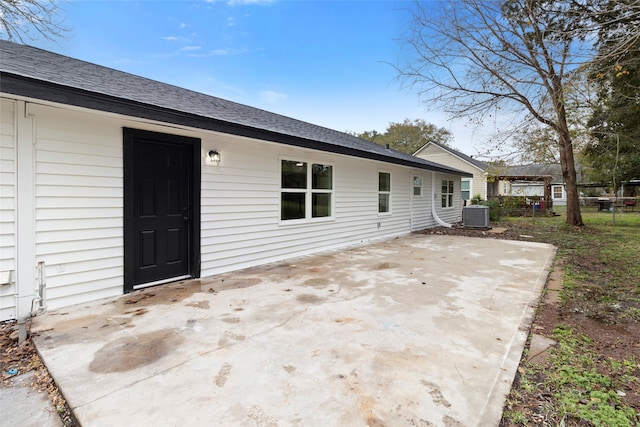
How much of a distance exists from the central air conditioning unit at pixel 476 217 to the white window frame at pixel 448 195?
5.44 ft

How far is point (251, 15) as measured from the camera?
917 centimetres

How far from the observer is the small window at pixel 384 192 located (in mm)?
9344

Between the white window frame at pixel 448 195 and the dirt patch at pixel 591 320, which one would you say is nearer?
the dirt patch at pixel 591 320

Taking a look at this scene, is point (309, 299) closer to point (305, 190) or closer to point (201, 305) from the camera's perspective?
point (201, 305)

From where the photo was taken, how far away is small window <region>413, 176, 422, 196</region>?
37.0 ft

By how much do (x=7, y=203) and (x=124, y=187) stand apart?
41.5 inches

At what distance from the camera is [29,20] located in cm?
679

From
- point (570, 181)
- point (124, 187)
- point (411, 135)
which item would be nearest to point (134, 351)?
point (124, 187)

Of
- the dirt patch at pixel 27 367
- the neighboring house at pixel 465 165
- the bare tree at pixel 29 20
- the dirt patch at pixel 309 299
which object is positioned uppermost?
the bare tree at pixel 29 20

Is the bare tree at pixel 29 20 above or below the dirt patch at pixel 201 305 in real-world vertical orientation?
above

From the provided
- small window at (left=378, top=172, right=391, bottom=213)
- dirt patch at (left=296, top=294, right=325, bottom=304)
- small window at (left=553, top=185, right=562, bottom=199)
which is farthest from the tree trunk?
small window at (left=553, top=185, right=562, bottom=199)

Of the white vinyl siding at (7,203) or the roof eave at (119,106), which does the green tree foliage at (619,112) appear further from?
the white vinyl siding at (7,203)

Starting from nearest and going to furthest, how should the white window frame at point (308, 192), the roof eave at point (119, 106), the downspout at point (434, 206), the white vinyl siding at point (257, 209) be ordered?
1. the roof eave at point (119, 106)
2. the white vinyl siding at point (257, 209)
3. the white window frame at point (308, 192)
4. the downspout at point (434, 206)

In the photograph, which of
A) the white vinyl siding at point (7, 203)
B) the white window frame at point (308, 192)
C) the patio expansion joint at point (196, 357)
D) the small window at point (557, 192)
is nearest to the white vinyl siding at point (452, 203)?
the white window frame at point (308, 192)
